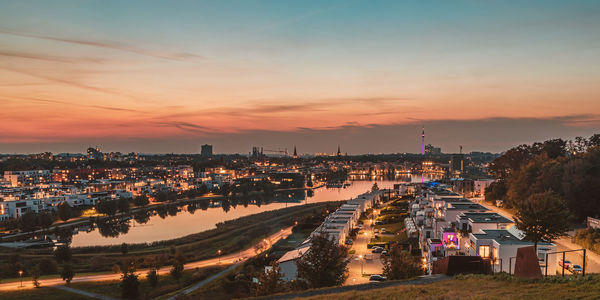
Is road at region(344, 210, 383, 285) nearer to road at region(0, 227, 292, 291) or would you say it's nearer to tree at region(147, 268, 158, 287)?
road at region(0, 227, 292, 291)

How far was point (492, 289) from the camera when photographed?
16.8ft

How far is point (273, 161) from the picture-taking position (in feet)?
367

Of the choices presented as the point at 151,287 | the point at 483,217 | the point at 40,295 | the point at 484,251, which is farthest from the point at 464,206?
the point at 40,295

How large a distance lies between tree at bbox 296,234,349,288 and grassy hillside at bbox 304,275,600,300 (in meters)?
1.48

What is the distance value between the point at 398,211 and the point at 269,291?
16535mm

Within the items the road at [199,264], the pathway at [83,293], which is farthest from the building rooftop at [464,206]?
the pathway at [83,293]

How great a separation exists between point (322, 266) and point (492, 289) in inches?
124

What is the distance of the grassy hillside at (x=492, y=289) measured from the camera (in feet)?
15.1

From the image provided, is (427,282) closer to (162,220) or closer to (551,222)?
(551,222)

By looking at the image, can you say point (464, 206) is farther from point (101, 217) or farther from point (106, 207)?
point (101, 217)

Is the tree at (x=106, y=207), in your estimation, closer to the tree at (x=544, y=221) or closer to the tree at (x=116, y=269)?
the tree at (x=116, y=269)

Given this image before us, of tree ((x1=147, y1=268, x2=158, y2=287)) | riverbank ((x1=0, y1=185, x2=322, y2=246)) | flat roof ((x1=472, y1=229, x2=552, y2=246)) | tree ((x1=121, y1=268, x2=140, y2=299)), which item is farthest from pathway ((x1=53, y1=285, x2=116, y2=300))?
riverbank ((x1=0, y1=185, x2=322, y2=246))

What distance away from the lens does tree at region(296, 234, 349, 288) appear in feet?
24.3

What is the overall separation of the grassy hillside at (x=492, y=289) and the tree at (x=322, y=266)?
4.86ft
